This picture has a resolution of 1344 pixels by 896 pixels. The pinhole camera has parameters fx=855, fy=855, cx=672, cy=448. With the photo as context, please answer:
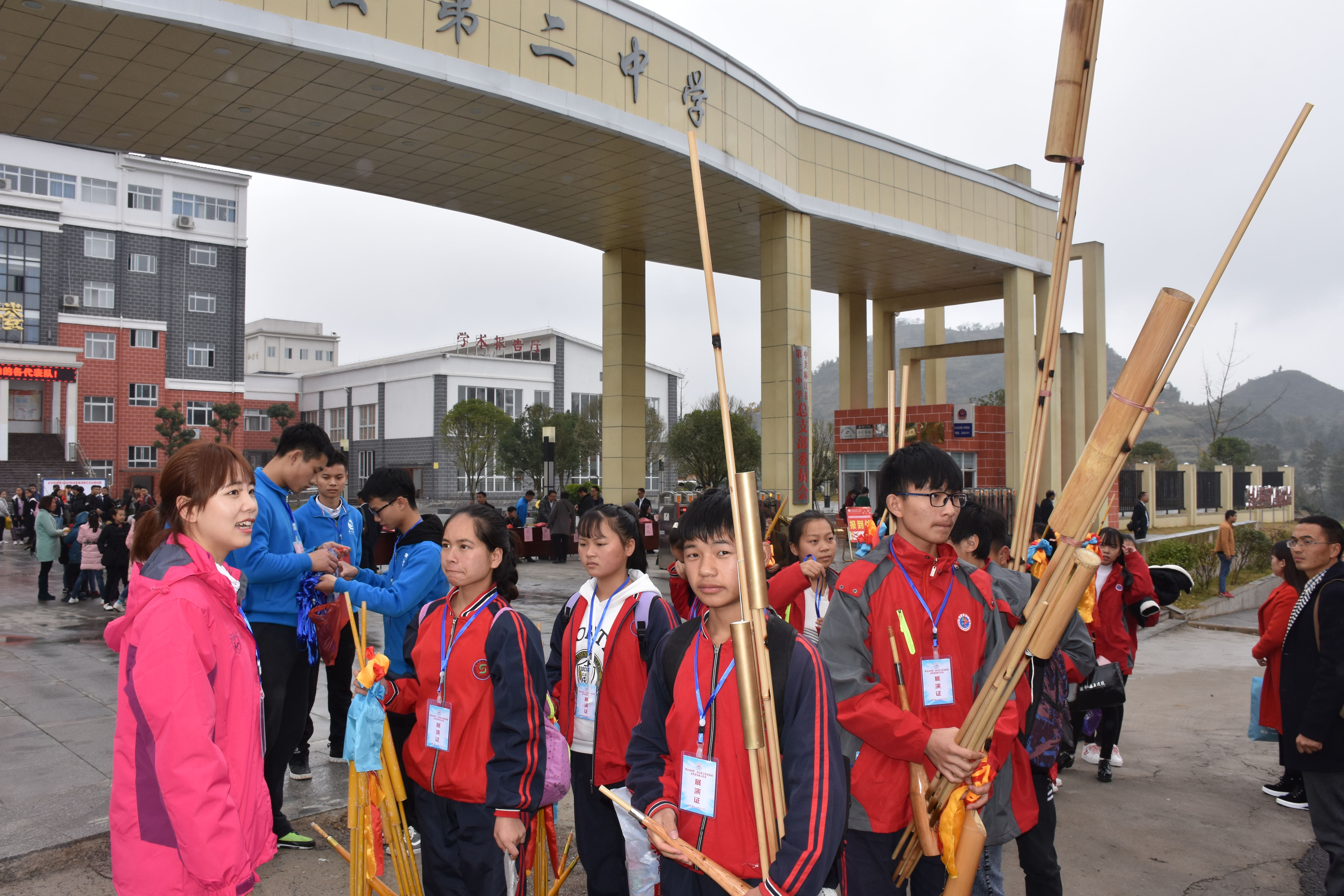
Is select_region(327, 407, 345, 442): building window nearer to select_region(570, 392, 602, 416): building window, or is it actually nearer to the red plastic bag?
select_region(570, 392, 602, 416): building window

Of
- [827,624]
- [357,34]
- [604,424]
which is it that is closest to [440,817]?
[827,624]

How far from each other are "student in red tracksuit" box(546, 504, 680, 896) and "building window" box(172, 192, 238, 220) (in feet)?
167

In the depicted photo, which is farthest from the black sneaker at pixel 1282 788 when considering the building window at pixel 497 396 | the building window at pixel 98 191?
the building window at pixel 98 191

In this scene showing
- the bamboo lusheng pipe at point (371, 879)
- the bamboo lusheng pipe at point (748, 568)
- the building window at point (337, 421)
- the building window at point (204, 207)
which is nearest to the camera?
the bamboo lusheng pipe at point (748, 568)

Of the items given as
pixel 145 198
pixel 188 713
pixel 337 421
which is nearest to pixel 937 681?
pixel 188 713

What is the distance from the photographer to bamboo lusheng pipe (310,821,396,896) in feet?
9.59

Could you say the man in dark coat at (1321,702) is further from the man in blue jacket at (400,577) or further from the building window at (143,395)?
the building window at (143,395)

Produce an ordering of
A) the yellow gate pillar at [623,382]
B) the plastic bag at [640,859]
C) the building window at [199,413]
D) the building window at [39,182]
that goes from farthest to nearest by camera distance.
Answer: the building window at [199,413] → the building window at [39,182] → the yellow gate pillar at [623,382] → the plastic bag at [640,859]

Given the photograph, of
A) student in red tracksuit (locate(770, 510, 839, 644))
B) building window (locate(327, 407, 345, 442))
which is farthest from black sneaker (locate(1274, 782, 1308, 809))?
building window (locate(327, 407, 345, 442))

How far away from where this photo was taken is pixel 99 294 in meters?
43.6

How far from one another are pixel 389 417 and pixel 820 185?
40.2 m

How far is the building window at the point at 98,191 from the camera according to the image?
4284 cm

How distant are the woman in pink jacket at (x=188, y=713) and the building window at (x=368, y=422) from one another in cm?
5217

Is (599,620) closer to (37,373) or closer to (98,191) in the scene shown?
(37,373)
